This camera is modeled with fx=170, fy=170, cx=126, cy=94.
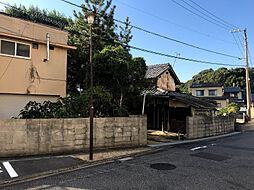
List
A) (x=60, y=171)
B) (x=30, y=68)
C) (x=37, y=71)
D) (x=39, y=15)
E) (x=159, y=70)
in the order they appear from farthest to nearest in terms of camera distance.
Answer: (x=39, y=15), (x=159, y=70), (x=37, y=71), (x=30, y=68), (x=60, y=171)

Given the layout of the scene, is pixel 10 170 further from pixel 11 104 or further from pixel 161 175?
pixel 11 104

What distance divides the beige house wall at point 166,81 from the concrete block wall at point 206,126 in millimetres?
6366

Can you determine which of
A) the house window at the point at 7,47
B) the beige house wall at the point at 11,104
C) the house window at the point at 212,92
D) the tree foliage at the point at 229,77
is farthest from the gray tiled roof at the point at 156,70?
the tree foliage at the point at 229,77

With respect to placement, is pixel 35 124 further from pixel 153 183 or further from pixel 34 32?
pixel 34 32

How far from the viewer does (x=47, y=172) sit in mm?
5422

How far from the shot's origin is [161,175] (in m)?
5.36

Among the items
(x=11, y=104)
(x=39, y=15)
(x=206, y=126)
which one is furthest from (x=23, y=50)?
(x=39, y=15)

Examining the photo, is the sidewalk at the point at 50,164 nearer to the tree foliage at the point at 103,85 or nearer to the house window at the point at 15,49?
the tree foliage at the point at 103,85

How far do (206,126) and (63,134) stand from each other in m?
10.8

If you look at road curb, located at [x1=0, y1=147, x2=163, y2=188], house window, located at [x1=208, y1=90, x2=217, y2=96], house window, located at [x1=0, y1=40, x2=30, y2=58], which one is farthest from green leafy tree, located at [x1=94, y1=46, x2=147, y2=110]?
house window, located at [x1=208, y1=90, x2=217, y2=96]

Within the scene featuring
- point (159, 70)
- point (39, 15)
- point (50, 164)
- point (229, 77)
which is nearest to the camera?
point (50, 164)

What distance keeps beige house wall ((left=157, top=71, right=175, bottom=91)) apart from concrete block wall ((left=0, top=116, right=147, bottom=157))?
9.78 metres

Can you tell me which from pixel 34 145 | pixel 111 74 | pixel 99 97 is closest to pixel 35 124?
pixel 34 145

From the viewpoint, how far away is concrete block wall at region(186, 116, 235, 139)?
12008mm
